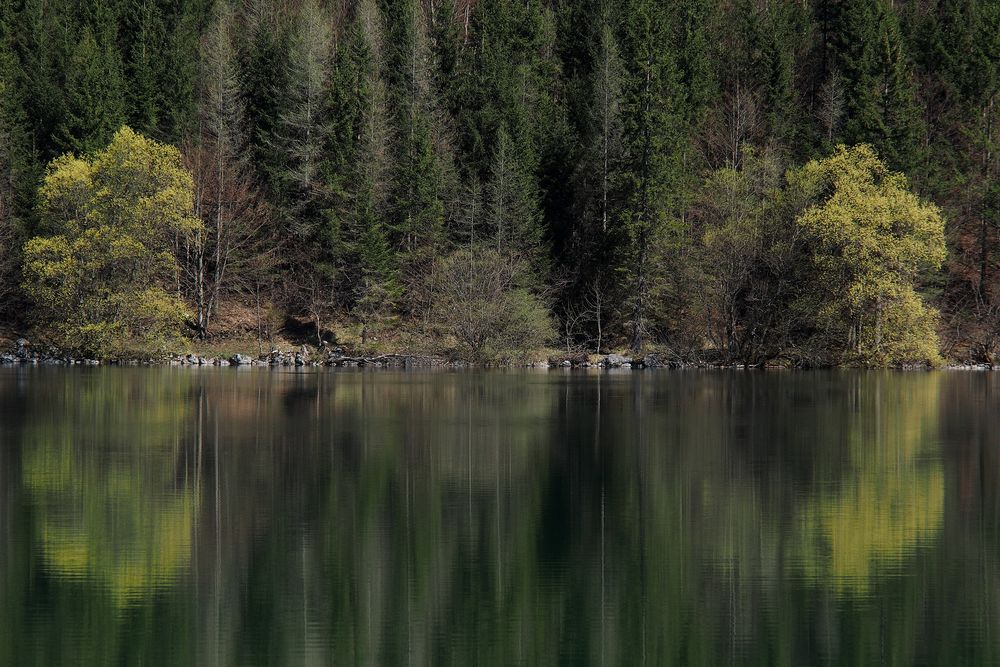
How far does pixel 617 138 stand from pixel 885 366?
75.9 ft

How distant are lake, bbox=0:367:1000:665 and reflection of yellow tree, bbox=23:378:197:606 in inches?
3.6

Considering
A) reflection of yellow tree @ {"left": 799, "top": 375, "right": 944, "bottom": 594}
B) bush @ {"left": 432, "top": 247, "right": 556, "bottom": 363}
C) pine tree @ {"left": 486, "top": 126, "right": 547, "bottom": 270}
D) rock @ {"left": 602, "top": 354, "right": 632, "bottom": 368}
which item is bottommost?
reflection of yellow tree @ {"left": 799, "top": 375, "right": 944, "bottom": 594}

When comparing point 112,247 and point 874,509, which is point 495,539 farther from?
point 112,247

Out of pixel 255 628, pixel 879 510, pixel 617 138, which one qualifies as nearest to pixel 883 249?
pixel 617 138

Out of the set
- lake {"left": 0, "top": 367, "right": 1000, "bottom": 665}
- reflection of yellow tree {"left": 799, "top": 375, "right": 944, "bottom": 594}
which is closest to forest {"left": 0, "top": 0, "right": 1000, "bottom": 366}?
lake {"left": 0, "top": 367, "right": 1000, "bottom": 665}

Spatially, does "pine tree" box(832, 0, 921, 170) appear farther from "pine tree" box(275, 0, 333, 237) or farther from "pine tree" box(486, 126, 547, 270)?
"pine tree" box(275, 0, 333, 237)

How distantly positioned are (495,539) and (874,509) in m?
7.81

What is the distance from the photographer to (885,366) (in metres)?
76.8

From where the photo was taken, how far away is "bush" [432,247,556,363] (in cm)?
7788

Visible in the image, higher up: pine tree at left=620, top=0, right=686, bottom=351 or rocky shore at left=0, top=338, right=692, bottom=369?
pine tree at left=620, top=0, right=686, bottom=351

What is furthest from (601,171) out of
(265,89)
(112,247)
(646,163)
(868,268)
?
(112,247)

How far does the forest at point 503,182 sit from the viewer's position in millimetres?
76125

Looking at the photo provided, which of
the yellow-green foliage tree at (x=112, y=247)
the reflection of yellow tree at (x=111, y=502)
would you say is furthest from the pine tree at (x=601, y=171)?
the reflection of yellow tree at (x=111, y=502)

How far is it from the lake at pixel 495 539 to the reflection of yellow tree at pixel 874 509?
9 cm
